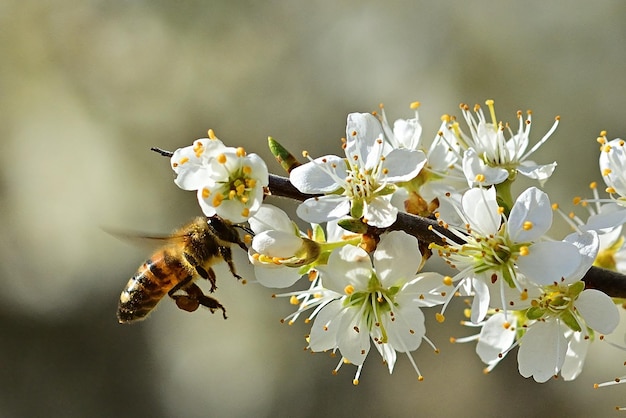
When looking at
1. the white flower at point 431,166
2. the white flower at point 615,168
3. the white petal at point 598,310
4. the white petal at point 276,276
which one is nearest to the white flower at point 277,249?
the white petal at point 276,276

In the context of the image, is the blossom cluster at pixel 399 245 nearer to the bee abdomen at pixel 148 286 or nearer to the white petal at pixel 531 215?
the white petal at pixel 531 215

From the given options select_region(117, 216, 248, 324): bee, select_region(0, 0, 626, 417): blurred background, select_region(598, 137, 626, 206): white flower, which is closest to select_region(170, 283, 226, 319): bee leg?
select_region(117, 216, 248, 324): bee

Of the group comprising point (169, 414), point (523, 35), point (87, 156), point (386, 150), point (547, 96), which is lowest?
point (169, 414)

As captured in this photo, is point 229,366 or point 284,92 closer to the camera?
point 229,366

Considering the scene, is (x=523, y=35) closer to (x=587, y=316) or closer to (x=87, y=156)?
(x=87, y=156)

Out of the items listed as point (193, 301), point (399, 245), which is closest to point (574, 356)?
point (399, 245)

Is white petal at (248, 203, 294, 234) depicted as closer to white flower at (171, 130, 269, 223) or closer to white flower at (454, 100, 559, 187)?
white flower at (171, 130, 269, 223)

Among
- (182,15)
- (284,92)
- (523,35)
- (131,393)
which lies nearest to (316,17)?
(284,92)
